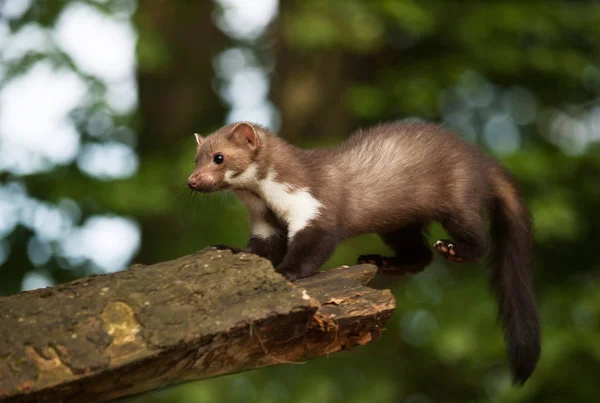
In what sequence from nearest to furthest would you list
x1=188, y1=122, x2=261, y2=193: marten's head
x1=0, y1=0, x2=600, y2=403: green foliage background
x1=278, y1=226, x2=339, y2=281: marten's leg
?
x1=278, y1=226, x2=339, y2=281: marten's leg, x1=188, y1=122, x2=261, y2=193: marten's head, x1=0, y1=0, x2=600, y2=403: green foliage background

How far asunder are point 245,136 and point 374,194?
31.9 inches

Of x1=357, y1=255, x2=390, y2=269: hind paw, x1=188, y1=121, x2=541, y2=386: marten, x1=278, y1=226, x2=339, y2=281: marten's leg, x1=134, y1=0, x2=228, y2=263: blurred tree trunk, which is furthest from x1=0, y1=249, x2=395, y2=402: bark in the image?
x1=134, y1=0, x2=228, y2=263: blurred tree trunk

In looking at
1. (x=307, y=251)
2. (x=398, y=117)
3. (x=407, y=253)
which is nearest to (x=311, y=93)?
(x=398, y=117)

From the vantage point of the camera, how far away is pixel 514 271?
5.77m

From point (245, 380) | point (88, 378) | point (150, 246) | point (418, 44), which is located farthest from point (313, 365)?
point (88, 378)

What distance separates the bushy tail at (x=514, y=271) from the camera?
17.8ft

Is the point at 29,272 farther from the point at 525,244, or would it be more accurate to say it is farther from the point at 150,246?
the point at 525,244

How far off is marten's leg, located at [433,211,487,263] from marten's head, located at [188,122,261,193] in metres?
1.20

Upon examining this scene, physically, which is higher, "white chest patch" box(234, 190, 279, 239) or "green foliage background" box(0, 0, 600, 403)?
"white chest patch" box(234, 190, 279, 239)

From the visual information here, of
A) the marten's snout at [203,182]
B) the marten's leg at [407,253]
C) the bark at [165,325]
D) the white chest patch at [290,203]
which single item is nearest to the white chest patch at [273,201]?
the white chest patch at [290,203]

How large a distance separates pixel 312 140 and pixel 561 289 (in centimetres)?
341

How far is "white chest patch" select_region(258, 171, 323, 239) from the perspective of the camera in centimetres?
499

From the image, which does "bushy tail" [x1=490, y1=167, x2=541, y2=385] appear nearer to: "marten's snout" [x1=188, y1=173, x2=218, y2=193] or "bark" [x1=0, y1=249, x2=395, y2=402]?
"bark" [x1=0, y1=249, x2=395, y2=402]

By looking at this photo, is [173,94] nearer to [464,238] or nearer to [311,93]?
[311,93]
